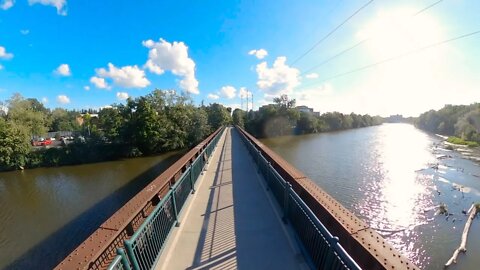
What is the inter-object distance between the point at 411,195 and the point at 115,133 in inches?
1510

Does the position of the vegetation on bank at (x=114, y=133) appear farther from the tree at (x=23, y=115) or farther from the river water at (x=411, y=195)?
the river water at (x=411, y=195)

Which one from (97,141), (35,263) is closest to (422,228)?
(35,263)

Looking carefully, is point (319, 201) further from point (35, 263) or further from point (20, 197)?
point (20, 197)

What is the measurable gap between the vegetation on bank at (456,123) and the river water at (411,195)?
25.4 metres

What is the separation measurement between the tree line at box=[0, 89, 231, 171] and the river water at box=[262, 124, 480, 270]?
826 inches

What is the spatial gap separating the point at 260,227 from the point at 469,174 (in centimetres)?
2732

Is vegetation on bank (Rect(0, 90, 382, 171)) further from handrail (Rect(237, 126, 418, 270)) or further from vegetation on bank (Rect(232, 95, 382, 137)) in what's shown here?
handrail (Rect(237, 126, 418, 270))

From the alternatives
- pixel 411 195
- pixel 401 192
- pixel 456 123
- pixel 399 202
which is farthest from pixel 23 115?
pixel 456 123

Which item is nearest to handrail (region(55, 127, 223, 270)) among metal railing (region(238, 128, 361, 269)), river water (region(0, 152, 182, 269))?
metal railing (region(238, 128, 361, 269))

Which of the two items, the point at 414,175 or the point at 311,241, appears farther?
the point at 414,175

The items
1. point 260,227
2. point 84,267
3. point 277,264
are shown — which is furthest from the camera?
point 260,227

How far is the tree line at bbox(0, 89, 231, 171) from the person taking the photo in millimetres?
31078

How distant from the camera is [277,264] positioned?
330cm

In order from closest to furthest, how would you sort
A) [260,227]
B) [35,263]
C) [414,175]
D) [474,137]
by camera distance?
[260,227] < [35,263] < [414,175] < [474,137]
